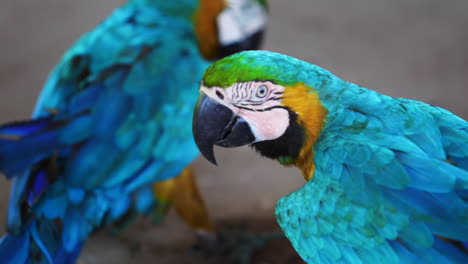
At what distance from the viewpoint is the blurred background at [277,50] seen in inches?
68.7

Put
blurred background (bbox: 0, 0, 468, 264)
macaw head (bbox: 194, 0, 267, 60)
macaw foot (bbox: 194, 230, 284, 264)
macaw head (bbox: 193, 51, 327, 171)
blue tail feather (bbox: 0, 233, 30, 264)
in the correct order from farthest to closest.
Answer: blurred background (bbox: 0, 0, 468, 264), macaw foot (bbox: 194, 230, 284, 264), macaw head (bbox: 194, 0, 267, 60), blue tail feather (bbox: 0, 233, 30, 264), macaw head (bbox: 193, 51, 327, 171)

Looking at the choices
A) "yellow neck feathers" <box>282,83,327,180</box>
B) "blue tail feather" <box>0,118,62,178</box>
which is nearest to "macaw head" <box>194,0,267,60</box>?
"blue tail feather" <box>0,118,62,178</box>

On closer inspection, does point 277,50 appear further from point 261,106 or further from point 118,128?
point 261,106

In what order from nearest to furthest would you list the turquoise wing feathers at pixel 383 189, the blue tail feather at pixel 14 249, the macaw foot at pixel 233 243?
the turquoise wing feathers at pixel 383 189 < the blue tail feather at pixel 14 249 < the macaw foot at pixel 233 243

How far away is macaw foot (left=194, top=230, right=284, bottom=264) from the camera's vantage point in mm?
1616

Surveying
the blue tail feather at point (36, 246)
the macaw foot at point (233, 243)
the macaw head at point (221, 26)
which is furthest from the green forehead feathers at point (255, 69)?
the macaw foot at point (233, 243)

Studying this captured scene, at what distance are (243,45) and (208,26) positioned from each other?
5.0 inches

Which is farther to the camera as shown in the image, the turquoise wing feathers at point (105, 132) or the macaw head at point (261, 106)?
the turquoise wing feathers at point (105, 132)

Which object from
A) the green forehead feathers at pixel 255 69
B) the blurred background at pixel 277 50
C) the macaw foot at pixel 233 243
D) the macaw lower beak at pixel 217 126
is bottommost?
the macaw foot at pixel 233 243

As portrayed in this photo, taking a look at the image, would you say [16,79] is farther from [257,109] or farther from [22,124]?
[257,109]

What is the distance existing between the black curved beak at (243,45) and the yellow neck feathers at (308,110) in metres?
0.70

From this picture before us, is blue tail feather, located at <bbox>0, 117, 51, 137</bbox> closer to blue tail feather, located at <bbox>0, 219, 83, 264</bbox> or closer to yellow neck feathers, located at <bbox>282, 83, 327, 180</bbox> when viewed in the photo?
blue tail feather, located at <bbox>0, 219, 83, 264</bbox>

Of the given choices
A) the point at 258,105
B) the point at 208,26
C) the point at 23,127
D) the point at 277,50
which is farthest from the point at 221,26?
the point at 277,50

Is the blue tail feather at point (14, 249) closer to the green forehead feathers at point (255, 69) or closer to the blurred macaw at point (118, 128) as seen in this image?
the blurred macaw at point (118, 128)
